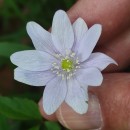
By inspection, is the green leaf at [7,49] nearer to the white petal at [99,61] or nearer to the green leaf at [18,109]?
the green leaf at [18,109]

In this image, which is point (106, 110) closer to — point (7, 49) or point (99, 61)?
point (99, 61)

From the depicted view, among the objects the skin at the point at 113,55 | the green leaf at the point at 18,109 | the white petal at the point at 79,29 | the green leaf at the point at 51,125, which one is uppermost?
the white petal at the point at 79,29

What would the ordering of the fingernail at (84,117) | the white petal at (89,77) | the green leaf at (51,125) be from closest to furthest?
the white petal at (89,77)
the fingernail at (84,117)
the green leaf at (51,125)

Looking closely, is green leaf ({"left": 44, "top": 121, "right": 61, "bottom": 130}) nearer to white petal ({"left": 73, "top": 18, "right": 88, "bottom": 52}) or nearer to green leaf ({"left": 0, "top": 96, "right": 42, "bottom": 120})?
green leaf ({"left": 0, "top": 96, "right": 42, "bottom": 120})

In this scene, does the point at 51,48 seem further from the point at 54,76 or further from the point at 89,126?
the point at 89,126

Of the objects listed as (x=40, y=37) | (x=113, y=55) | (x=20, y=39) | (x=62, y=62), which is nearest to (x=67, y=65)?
(x=62, y=62)

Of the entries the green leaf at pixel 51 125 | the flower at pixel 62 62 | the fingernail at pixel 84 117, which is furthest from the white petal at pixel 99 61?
the green leaf at pixel 51 125

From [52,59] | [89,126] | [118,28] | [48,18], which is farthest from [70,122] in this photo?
[48,18]

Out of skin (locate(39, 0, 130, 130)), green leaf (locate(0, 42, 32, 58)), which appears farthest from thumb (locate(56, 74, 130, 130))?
green leaf (locate(0, 42, 32, 58))
